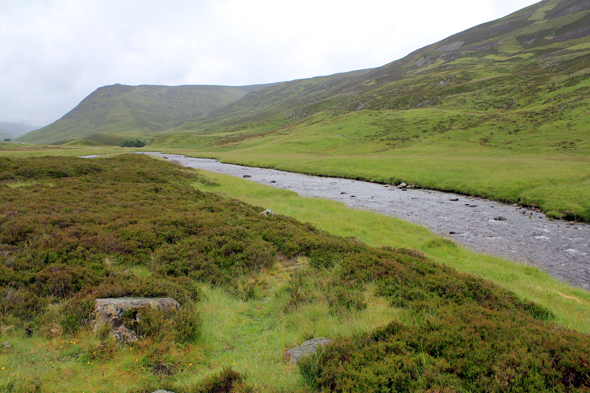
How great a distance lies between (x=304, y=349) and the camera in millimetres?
6246

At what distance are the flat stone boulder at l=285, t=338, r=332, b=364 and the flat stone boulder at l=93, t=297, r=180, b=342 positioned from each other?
10.5 ft

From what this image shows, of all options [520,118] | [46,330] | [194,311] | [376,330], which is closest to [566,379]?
[376,330]

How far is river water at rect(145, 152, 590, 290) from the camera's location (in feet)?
51.5

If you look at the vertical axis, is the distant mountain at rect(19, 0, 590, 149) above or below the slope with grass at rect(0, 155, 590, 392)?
above

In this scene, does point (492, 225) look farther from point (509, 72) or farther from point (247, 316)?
point (509, 72)

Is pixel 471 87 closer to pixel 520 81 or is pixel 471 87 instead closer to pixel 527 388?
pixel 520 81

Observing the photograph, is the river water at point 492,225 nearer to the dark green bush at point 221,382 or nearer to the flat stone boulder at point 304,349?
the flat stone boulder at point 304,349

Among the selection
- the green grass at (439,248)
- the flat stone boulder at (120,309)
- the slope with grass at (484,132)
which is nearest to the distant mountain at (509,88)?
the slope with grass at (484,132)

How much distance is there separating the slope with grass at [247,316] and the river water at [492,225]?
942cm

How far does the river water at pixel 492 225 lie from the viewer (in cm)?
1570

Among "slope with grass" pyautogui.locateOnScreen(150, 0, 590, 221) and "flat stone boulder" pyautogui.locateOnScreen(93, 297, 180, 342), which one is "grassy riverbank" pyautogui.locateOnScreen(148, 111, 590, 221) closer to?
"slope with grass" pyautogui.locateOnScreen(150, 0, 590, 221)

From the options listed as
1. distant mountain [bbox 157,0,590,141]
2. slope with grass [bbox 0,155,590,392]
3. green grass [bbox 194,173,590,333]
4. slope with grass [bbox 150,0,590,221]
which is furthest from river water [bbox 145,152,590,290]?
distant mountain [bbox 157,0,590,141]

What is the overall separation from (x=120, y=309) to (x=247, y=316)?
3218 mm

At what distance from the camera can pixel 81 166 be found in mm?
28766
